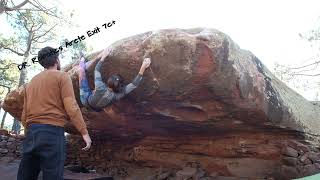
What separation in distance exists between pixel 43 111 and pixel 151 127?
369 centimetres

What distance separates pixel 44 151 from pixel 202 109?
3.18 meters

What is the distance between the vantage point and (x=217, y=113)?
608 cm

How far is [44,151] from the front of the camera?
11.5 feet

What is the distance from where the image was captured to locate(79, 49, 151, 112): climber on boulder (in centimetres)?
563

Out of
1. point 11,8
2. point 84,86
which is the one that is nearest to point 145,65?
point 84,86

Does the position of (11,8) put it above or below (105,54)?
above

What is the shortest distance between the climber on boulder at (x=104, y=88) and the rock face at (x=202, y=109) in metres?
0.13

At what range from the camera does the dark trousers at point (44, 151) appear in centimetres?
351

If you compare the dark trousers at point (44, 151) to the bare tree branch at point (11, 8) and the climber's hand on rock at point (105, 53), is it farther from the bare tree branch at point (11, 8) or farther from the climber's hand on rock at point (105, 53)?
the bare tree branch at point (11, 8)

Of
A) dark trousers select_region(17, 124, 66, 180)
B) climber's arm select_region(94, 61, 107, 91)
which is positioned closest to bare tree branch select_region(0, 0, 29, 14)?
climber's arm select_region(94, 61, 107, 91)

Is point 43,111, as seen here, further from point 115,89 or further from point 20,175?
point 115,89

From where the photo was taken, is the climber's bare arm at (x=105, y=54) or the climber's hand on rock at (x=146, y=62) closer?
the climber's hand on rock at (x=146, y=62)

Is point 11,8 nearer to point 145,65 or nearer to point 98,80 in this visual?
point 98,80

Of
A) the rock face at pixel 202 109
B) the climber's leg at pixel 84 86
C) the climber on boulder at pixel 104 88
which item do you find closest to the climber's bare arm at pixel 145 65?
the climber on boulder at pixel 104 88
